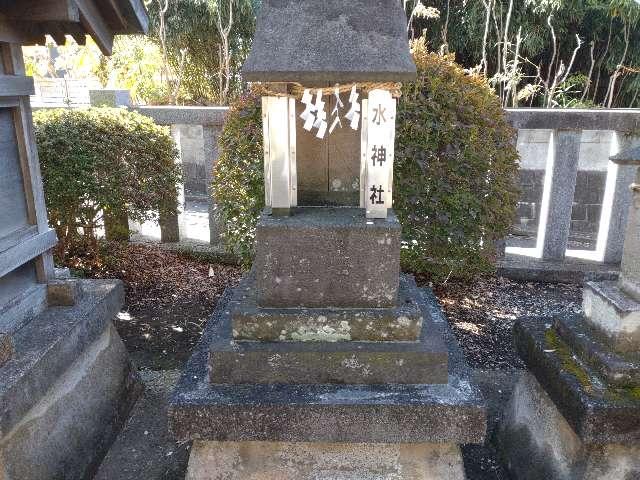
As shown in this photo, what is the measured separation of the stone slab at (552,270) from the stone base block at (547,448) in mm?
3317

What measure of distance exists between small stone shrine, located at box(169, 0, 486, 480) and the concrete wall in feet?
21.6

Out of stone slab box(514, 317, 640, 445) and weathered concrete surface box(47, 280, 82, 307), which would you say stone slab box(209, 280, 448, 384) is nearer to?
stone slab box(514, 317, 640, 445)

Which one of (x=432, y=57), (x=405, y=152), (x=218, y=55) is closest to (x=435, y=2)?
(x=218, y=55)

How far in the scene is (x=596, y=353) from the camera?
258 cm

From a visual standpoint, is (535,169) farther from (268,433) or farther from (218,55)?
(268,433)

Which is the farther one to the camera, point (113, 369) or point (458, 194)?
point (458, 194)

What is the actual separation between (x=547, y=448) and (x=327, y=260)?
163 cm

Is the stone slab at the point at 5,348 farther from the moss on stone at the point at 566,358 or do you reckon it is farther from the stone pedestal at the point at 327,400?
the moss on stone at the point at 566,358

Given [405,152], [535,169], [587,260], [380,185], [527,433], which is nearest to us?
[380,185]

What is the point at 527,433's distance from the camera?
117 inches

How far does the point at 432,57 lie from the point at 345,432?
3900 mm

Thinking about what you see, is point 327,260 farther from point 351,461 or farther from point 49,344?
point 49,344

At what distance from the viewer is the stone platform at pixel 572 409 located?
7.64ft

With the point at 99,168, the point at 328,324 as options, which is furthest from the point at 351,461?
the point at 99,168
